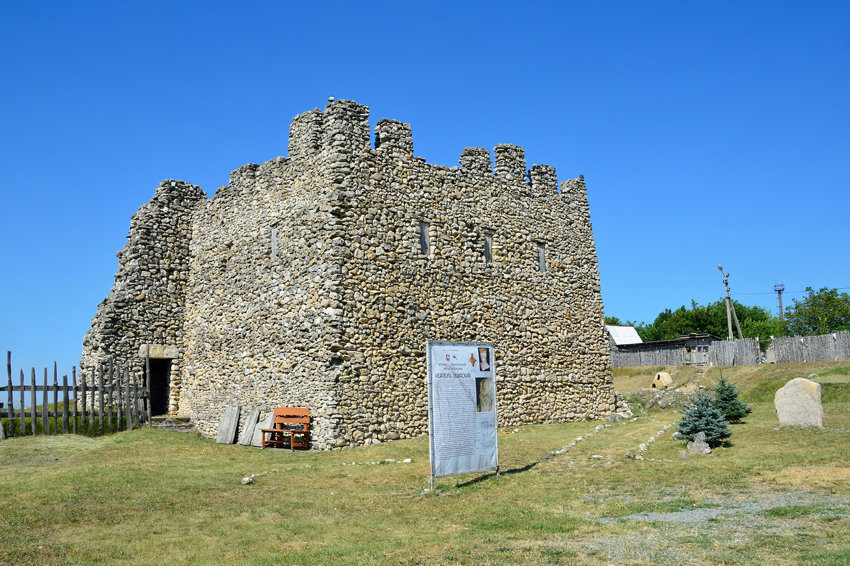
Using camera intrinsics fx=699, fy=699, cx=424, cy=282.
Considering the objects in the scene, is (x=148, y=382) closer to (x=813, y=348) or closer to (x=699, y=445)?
(x=699, y=445)

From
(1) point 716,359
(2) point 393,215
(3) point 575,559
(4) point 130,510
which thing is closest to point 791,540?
(3) point 575,559

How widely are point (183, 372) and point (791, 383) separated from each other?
64.0 ft

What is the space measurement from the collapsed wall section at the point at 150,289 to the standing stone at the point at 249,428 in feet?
19.6

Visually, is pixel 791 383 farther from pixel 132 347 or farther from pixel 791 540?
pixel 132 347

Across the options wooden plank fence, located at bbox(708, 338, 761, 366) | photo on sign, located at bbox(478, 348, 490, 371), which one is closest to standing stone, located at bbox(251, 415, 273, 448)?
photo on sign, located at bbox(478, 348, 490, 371)

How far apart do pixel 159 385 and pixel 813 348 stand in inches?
1280

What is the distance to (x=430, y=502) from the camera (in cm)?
1079

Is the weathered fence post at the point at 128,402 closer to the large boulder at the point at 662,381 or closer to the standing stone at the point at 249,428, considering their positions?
the standing stone at the point at 249,428

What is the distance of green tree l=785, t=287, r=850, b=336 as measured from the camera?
71.5 meters

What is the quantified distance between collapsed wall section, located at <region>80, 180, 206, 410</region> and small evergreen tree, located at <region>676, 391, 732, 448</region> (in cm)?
1767

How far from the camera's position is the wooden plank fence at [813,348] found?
118ft

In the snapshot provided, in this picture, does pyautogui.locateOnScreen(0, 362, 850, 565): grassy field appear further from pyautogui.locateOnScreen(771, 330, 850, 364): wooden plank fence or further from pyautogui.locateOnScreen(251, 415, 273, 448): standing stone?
pyautogui.locateOnScreen(771, 330, 850, 364): wooden plank fence

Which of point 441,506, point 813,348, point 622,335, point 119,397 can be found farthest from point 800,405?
point 622,335

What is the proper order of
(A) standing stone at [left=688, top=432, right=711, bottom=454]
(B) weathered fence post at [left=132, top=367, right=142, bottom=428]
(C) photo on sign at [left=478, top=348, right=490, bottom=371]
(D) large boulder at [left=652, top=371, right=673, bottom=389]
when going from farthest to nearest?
(D) large boulder at [left=652, top=371, right=673, bottom=389] → (B) weathered fence post at [left=132, top=367, right=142, bottom=428] → (A) standing stone at [left=688, top=432, right=711, bottom=454] → (C) photo on sign at [left=478, top=348, right=490, bottom=371]
